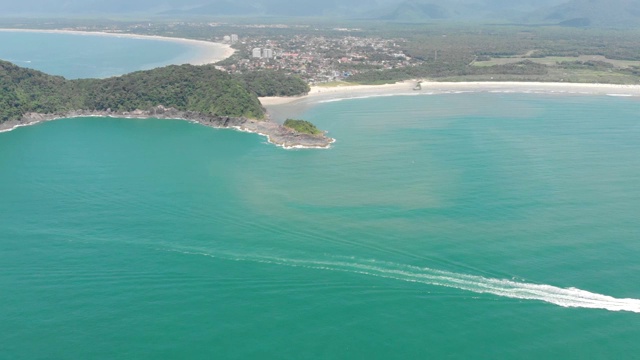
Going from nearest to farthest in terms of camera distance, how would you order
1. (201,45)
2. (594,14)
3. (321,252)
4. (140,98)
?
(321,252) < (140,98) < (201,45) < (594,14)

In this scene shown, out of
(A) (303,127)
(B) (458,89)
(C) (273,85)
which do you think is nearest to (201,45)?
(C) (273,85)

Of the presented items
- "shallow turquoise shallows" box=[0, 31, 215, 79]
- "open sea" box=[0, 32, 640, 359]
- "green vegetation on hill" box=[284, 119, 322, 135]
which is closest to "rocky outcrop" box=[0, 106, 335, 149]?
"green vegetation on hill" box=[284, 119, 322, 135]

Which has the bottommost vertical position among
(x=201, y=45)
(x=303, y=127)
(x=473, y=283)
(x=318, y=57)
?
(x=473, y=283)

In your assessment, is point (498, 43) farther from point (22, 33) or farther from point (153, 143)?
point (22, 33)

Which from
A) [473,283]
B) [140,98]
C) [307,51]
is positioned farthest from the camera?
[307,51]

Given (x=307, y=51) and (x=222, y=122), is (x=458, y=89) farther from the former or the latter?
(x=307, y=51)

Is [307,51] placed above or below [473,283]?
above

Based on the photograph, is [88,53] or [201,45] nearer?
[88,53]
